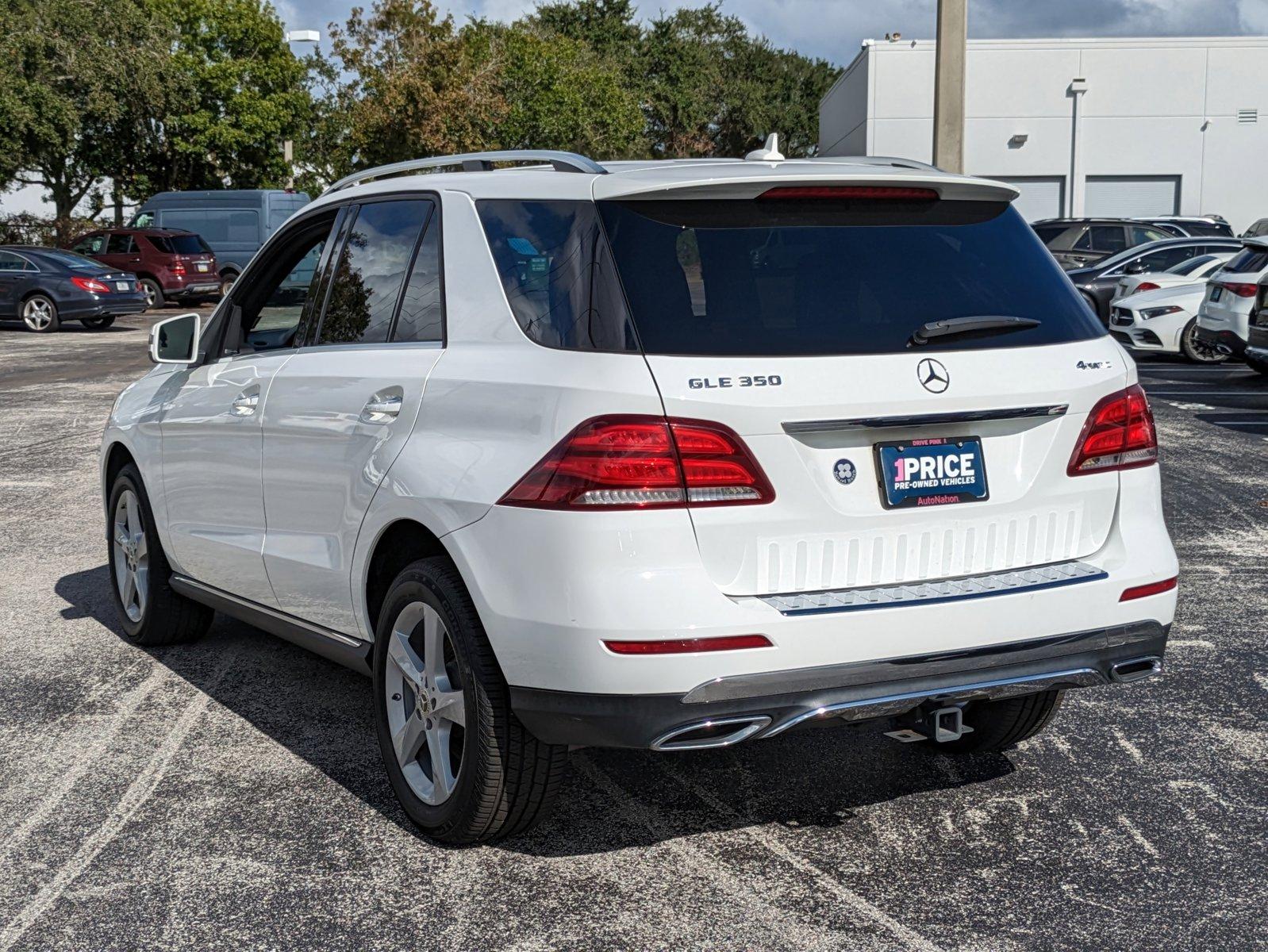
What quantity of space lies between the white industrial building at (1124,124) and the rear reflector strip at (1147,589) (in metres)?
37.7

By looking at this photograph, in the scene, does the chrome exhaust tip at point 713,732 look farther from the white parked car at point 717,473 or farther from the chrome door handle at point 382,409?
the chrome door handle at point 382,409

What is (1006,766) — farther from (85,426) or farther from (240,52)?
(240,52)

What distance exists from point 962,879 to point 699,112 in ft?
259

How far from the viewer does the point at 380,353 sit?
439cm

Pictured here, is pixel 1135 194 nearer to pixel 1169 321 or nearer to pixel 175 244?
pixel 1169 321

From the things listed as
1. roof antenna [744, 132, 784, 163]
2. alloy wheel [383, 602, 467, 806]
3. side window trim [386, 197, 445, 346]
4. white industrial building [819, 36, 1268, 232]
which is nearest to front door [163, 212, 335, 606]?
side window trim [386, 197, 445, 346]

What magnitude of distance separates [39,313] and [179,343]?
23.9m

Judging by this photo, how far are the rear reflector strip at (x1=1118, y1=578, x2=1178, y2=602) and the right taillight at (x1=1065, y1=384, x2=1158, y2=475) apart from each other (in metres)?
0.31

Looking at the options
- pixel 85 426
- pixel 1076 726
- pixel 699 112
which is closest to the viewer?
pixel 1076 726

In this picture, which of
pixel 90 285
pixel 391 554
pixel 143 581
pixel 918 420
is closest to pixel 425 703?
pixel 391 554

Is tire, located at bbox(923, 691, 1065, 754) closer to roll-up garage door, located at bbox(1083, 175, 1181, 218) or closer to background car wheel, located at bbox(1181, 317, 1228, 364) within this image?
background car wheel, located at bbox(1181, 317, 1228, 364)

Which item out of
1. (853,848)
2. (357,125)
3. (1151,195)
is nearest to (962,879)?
(853,848)

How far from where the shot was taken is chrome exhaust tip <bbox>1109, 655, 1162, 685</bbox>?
12.8ft

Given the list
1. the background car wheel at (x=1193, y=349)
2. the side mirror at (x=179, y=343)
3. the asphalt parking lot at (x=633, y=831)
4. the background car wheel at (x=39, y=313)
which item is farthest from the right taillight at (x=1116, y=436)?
the background car wheel at (x=39, y=313)
